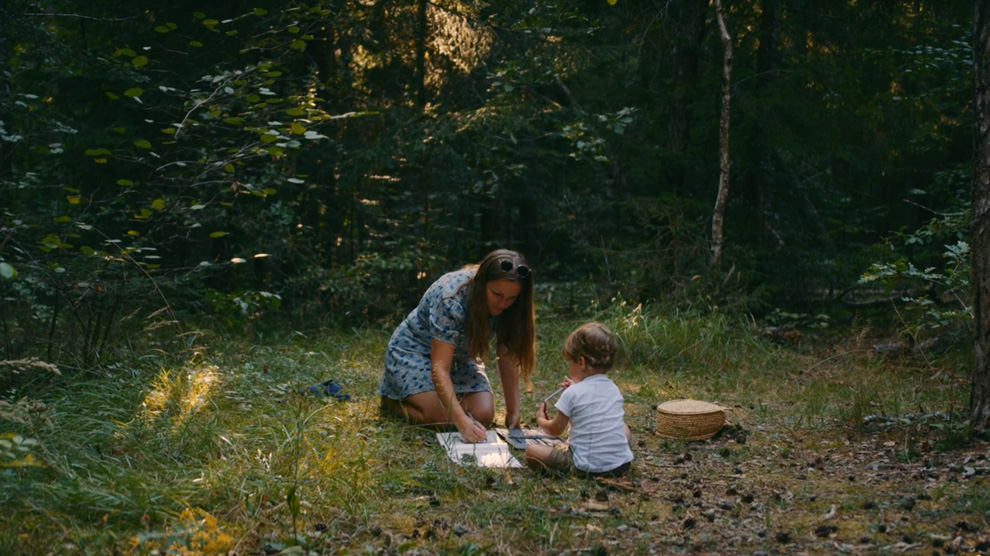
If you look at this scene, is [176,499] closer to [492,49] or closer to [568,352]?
[568,352]

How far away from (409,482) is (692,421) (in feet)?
6.62

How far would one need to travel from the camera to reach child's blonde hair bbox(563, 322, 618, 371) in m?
4.01

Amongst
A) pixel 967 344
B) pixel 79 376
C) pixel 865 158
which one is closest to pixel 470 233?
pixel 865 158

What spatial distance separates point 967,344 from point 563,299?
4754mm

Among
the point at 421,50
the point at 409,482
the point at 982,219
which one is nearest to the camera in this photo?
the point at 409,482

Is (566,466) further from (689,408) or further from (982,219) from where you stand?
(982,219)

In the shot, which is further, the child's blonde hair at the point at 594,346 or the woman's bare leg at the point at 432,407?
the woman's bare leg at the point at 432,407

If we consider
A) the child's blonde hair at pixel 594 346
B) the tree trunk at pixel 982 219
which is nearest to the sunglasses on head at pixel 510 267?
the child's blonde hair at pixel 594 346

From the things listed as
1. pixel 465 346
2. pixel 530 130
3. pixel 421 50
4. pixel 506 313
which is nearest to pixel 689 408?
pixel 506 313

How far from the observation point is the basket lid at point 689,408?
16.1 ft

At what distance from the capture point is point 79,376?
16.8ft

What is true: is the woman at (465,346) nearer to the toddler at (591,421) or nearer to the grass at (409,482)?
the grass at (409,482)

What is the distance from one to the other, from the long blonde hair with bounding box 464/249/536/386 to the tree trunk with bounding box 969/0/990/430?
97.7 inches

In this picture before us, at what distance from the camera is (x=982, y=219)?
4.23m
